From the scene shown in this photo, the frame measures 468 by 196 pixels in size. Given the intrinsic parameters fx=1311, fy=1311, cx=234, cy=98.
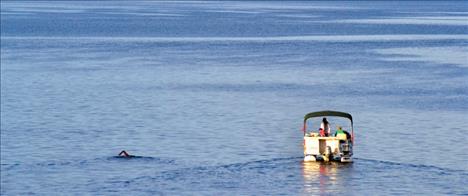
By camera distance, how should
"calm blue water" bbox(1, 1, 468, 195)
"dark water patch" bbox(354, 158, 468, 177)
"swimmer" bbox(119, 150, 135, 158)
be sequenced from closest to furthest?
"calm blue water" bbox(1, 1, 468, 195) → "dark water patch" bbox(354, 158, 468, 177) → "swimmer" bbox(119, 150, 135, 158)

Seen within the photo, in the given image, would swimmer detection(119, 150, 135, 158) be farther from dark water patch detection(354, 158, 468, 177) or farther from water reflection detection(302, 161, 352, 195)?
dark water patch detection(354, 158, 468, 177)

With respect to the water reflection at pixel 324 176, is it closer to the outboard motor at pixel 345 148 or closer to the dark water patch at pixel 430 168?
the outboard motor at pixel 345 148

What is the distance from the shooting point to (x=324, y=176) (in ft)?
185

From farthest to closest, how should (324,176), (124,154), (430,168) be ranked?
(124,154) → (430,168) → (324,176)

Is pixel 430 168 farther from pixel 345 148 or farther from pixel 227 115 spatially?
pixel 227 115

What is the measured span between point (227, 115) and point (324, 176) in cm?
2584

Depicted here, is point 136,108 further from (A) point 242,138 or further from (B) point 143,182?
(B) point 143,182

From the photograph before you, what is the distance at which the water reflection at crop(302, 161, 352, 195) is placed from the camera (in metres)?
53.3

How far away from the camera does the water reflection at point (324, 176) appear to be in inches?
2100

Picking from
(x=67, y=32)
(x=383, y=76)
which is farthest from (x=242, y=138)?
(x=67, y=32)

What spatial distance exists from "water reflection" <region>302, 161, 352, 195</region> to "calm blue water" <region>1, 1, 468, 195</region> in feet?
0.27

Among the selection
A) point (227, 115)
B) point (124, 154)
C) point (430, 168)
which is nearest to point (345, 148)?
point (430, 168)

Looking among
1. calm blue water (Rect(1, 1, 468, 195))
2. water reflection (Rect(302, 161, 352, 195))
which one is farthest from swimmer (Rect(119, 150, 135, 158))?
water reflection (Rect(302, 161, 352, 195))

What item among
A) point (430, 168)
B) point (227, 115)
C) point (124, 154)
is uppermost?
point (227, 115)
